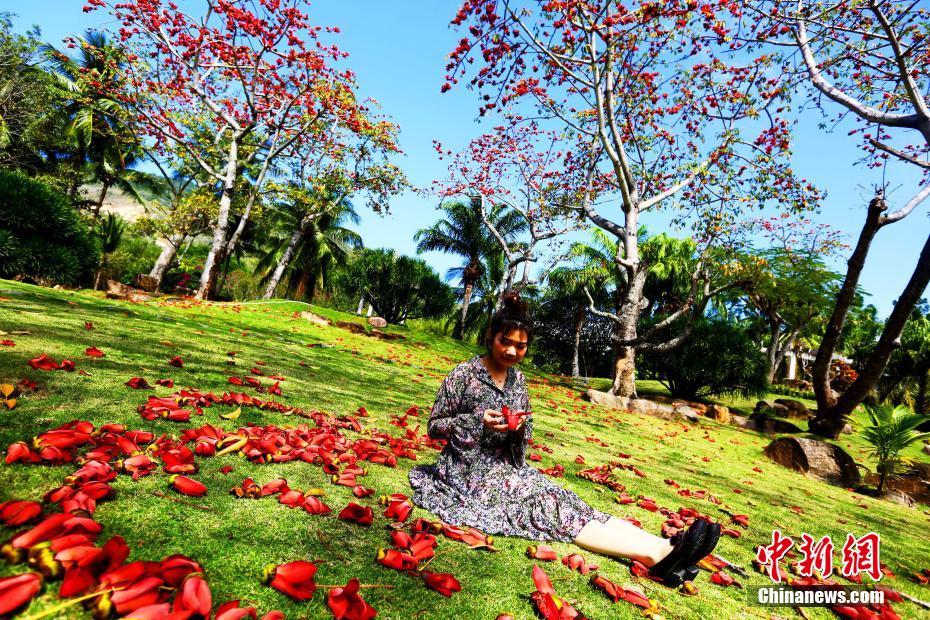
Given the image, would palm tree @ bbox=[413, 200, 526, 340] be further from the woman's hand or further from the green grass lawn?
the woman's hand

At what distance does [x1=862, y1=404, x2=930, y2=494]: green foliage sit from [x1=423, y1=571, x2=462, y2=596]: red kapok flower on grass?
29.4ft

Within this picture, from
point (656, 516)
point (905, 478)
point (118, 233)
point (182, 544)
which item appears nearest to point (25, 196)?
point (118, 233)

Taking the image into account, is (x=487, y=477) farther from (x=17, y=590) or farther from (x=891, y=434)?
(x=891, y=434)

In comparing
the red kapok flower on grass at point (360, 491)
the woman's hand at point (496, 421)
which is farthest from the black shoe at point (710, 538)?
the red kapok flower on grass at point (360, 491)

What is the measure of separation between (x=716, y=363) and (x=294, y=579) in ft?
66.4

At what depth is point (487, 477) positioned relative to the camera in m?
2.96

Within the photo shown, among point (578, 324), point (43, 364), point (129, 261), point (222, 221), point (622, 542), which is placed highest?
point (222, 221)

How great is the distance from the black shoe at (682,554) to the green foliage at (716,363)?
59.7 ft

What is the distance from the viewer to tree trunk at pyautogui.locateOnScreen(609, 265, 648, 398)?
1359cm

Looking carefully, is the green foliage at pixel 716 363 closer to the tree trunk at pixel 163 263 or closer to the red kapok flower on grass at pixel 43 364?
the red kapok flower on grass at pixel 43 364

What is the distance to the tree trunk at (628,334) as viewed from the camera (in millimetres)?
13586

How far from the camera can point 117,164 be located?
29.5 metres

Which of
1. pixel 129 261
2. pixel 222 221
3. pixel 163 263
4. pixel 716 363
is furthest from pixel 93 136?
pixel 716 363

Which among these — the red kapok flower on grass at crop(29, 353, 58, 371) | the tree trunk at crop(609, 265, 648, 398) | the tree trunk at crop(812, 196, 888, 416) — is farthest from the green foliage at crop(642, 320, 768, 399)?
the red kapok flower on grass at crop(29, 353, 58, 371)
